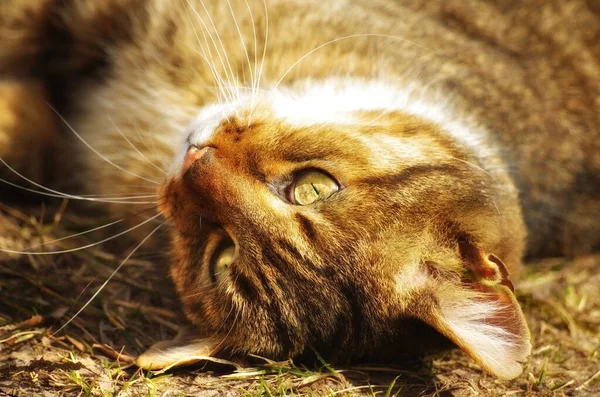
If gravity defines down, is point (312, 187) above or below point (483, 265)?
above

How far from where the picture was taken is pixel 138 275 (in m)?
2.90

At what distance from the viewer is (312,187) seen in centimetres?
223

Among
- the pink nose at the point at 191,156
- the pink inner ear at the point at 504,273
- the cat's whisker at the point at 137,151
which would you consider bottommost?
the pink inner ear at the point at 504,273

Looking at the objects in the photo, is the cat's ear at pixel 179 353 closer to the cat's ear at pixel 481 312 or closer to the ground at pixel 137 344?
the ground at pixel 137 344

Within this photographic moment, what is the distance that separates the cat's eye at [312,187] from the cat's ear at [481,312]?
446 mm

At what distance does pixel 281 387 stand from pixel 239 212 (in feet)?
2.00

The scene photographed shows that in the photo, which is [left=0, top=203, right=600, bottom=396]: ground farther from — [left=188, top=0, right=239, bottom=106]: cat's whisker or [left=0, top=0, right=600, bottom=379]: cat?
[left=188, top=0, right=239, bottom=106]: cat's whisker

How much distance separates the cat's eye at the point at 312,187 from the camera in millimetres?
2219

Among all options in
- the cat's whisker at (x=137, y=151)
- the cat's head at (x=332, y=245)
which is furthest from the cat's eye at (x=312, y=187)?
the cat's whisker at (x=137, y=151)

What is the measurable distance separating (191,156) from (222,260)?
38cm

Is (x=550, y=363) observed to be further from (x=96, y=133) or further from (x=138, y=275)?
(x=96, y=133)

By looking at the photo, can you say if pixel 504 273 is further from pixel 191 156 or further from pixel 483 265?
pixel 191 156

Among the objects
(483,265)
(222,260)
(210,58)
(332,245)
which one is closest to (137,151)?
(210,58)

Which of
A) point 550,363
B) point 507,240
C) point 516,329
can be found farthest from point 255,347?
point 550,363
